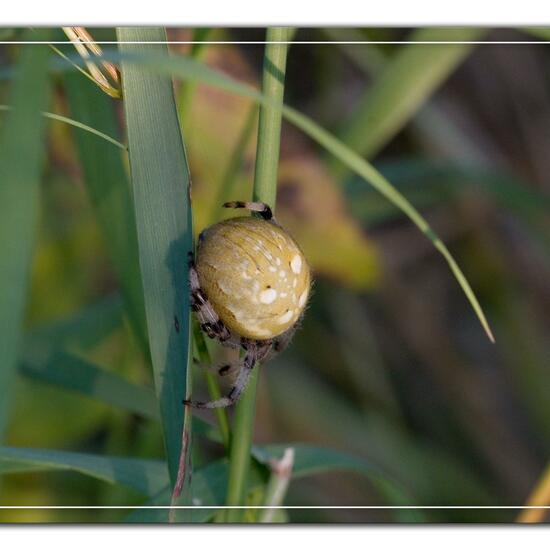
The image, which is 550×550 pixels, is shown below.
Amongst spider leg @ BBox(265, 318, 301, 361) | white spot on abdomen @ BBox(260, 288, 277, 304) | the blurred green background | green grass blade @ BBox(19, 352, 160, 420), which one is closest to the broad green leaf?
the blurred green background

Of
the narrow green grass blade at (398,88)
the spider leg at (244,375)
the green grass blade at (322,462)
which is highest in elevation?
the narrow green grass blade at (398,88)

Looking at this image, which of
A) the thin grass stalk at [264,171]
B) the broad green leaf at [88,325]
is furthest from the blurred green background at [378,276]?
the thin grass stalk at [264,171]

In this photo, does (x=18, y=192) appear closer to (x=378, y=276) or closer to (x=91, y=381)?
(x=91, y=381)

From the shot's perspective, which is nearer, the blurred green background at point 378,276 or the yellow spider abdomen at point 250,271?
the yellow spider abdomen at point 250,271

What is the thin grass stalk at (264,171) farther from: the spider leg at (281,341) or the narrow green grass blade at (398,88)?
the narrow green grass blade at (398,88)

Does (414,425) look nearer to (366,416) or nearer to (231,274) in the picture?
(366,416)
